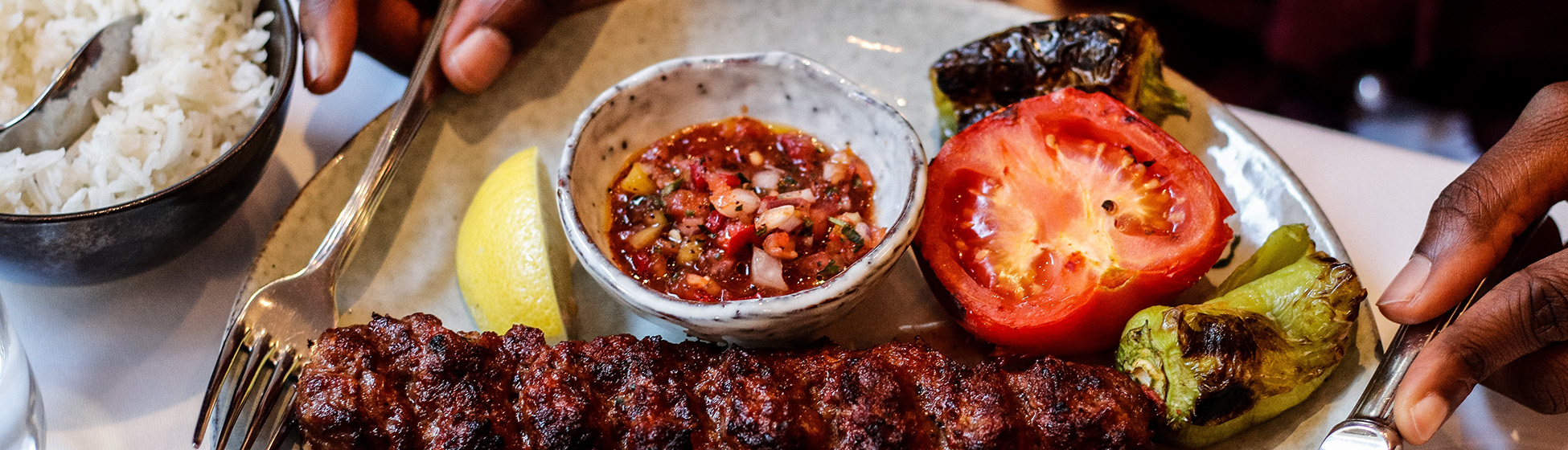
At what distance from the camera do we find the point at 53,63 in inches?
131

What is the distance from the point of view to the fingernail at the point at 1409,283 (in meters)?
2.77

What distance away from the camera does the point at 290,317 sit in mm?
2928

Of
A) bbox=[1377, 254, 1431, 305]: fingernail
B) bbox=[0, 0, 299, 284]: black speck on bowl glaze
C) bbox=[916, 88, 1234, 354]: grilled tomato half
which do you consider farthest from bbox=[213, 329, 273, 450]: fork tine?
bbox=[1377, 254, 1431, 305]: fingernail

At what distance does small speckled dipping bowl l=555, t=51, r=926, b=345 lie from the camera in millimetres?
2742

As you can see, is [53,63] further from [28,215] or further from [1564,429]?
[1564,429]

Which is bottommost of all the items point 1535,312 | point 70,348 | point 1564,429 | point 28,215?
point 70,348

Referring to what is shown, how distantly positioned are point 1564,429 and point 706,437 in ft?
9.63

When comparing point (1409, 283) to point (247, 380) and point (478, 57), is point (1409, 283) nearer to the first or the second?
point (478, 57)

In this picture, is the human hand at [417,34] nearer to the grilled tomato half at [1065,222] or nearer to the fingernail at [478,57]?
the fingernail at [478,57]

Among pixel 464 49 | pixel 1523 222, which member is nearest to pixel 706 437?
pixel 464 49

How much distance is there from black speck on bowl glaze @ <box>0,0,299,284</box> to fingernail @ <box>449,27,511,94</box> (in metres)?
0.59

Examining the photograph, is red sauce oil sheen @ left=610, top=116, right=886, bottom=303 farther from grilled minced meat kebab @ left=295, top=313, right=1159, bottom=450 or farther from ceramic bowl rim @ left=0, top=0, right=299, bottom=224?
ceramic bowl rim @ left=0, top=0, right=299, bottom=224

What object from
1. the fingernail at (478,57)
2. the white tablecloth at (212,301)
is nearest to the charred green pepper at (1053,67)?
the white tablecloth at (212,301)

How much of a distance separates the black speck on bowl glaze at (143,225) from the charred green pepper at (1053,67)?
2.49 metres
